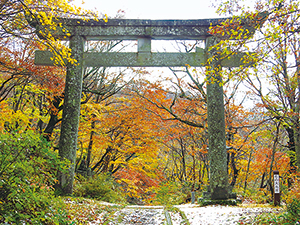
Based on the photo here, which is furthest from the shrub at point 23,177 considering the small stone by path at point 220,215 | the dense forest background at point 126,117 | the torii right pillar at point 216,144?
the torii right pillar at point 216,144

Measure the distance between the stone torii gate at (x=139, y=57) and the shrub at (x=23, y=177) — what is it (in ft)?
11.0

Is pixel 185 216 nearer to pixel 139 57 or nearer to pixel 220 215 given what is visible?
pixel 220 215

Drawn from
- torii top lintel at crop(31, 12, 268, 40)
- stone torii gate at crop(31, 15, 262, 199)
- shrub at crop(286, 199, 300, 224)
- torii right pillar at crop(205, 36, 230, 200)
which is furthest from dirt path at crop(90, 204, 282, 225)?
torii top lintel at crop(31, 12, 268, 40)

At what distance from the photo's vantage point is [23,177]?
3.25 metres

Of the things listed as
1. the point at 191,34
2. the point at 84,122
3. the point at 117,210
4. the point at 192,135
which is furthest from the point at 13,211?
the point at 192,135

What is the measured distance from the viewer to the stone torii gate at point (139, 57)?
7.05m

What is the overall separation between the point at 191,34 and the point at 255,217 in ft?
17.6

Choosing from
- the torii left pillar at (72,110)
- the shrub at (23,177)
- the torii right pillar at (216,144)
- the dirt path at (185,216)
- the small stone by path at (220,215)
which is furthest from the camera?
the torii left pillar at (72,110)

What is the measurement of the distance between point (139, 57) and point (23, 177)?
4.93 meters

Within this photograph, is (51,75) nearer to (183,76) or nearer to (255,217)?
(183,76)

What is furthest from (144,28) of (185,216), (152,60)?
(185,216)

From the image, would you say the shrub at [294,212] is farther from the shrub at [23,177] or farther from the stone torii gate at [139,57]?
the shrub at [23,177]

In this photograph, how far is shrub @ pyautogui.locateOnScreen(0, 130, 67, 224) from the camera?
10.1ft

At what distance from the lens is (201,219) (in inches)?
209
